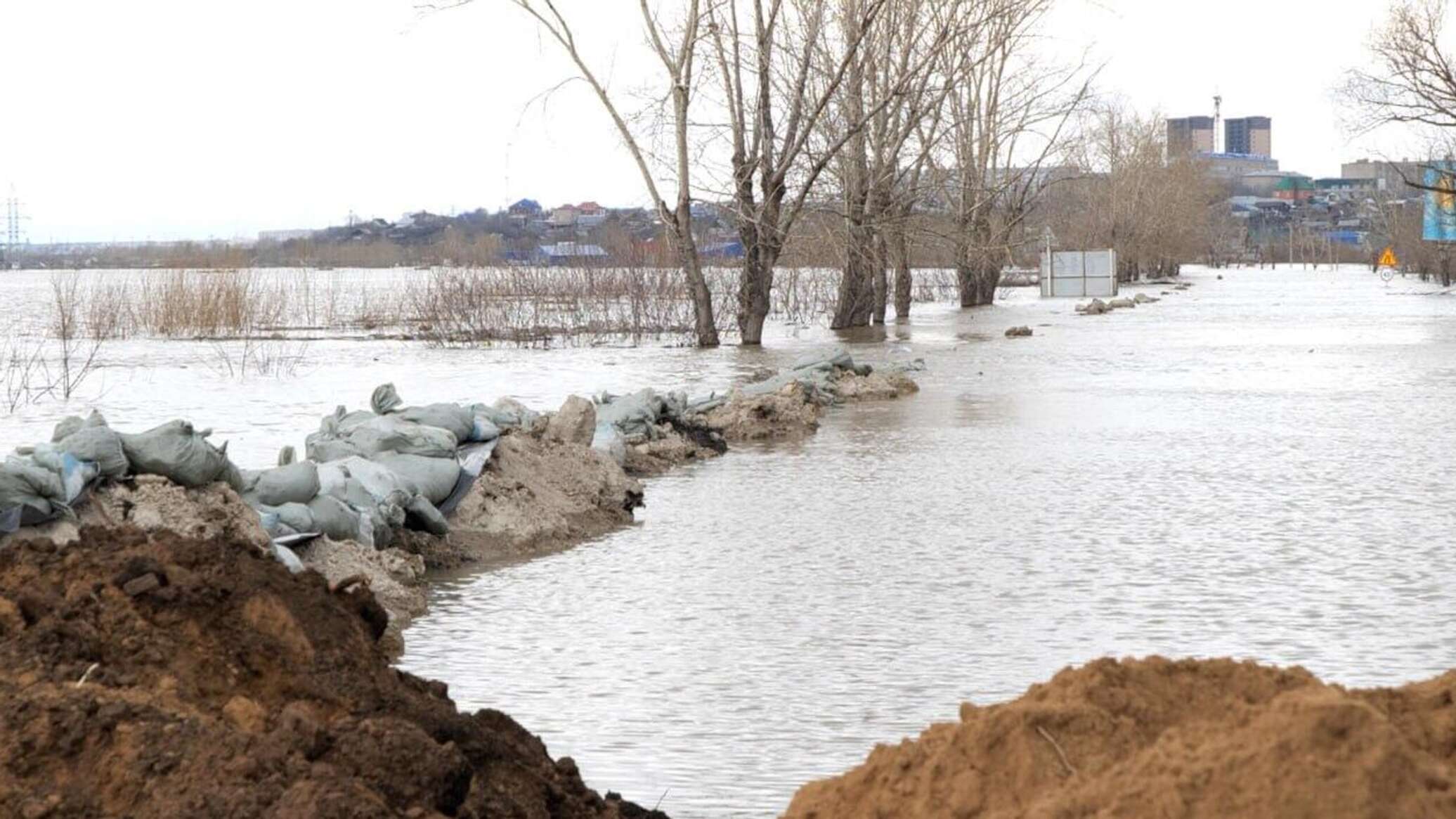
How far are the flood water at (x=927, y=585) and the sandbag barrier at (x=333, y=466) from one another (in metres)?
0.54

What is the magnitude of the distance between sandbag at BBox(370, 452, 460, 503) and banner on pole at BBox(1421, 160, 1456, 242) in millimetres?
53944

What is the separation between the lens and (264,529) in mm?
7074

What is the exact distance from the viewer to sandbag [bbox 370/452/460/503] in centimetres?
876

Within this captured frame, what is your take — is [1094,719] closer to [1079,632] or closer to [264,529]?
[1079,632]

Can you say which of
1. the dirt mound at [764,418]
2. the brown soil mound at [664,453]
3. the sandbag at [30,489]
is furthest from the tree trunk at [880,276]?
the sandbag at [30,489]

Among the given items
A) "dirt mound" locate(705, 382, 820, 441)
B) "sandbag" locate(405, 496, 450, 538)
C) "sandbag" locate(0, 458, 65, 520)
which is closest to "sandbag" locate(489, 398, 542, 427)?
"dirt mound" locate(705, 382, 820, 441)

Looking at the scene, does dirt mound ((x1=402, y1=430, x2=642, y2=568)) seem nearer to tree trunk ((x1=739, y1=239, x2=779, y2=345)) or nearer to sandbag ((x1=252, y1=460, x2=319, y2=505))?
sandbag ((x1=252, y1=460, x2=319, y2=505))

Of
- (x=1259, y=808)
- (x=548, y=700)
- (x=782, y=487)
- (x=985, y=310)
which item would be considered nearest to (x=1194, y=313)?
(x=985, y=310)

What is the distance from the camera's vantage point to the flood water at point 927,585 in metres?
5.40

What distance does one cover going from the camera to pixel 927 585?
7.54m

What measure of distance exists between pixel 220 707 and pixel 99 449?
3.12 meters

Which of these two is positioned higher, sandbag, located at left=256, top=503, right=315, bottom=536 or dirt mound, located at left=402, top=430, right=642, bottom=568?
sandbag, located at left=256, top=503, right=315, bottom=536

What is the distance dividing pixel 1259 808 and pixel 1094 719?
589 mm

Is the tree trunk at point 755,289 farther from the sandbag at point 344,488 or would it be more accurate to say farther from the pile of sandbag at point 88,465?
the pile of sandbag at point 88,465
